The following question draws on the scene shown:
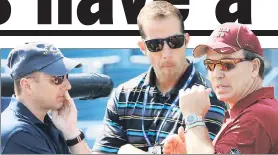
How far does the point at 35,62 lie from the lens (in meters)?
5.08

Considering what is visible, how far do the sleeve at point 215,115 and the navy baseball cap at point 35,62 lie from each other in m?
0.87

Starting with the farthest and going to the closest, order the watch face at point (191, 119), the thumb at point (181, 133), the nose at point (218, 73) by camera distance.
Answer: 1. the nose at point (218, 73)
2. the thumb at point (181, 133)
3. the watch face at point (191, 119)

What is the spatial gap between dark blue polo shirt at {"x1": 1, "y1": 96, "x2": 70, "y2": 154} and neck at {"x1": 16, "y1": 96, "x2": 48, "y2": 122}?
1.0 inches

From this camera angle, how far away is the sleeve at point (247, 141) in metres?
4.67

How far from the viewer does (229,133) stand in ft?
15.7

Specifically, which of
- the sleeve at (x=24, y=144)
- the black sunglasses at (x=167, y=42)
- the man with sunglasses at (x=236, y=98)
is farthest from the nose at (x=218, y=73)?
the sleeve at (x=24, y=144)

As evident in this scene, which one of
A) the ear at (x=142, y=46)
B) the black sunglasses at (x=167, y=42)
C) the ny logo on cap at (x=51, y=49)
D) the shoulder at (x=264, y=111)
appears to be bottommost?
the shoulder at (x=264, y=111)

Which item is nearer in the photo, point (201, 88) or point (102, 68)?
point (201, 88)

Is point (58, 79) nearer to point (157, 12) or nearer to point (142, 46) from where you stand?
point (142, 46)

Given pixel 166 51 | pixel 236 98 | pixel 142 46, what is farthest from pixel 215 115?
pixel 142 46

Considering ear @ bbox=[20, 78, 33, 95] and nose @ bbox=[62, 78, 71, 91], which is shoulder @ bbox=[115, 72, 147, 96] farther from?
ear @ bbox=[20, 78, 33, 95]

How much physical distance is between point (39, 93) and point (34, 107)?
92 millimetres

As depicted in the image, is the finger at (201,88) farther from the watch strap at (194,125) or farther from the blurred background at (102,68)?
the watch strap at (194,125)

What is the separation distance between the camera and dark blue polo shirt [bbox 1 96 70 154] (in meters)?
4.94
